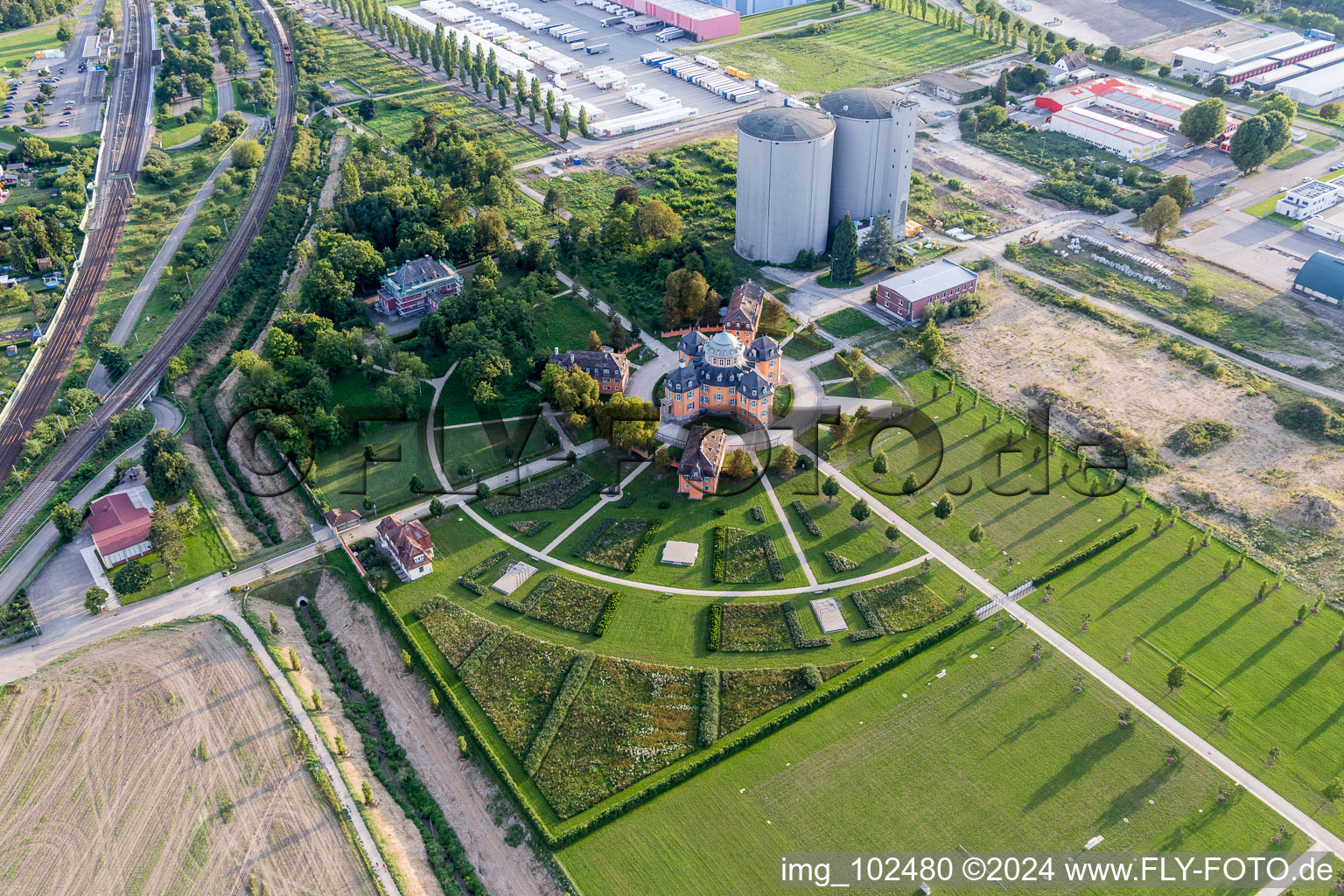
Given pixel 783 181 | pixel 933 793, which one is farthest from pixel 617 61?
pixel 933 793

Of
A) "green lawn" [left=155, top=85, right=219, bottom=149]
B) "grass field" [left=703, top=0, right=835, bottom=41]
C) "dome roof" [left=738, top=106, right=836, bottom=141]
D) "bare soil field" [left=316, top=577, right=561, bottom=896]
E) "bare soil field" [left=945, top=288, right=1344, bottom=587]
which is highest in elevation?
"dome roof" [left=738, top=106, right=836, bottom=141]

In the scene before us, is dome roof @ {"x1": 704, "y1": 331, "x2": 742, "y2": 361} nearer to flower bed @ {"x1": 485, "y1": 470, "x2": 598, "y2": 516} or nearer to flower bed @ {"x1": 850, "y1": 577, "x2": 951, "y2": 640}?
flower bed @ {"x1": 485, "y1": 470, "x2": 598, "y2": 516}

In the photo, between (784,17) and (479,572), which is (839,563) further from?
(784,17)

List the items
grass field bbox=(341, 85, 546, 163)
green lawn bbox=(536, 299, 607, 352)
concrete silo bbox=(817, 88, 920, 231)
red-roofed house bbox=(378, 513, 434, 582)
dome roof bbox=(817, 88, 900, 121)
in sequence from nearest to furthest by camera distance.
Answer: red-roofed house bbox=(378, 513, 434, 582) < green lawn bbox=(536, 299, 607, 352) < dome roof bbox=(817, 88, 900, 121) < concrete silo bbox=(817, 88, 920, 231) < grass field bbox=(341, 85, 546, 163)

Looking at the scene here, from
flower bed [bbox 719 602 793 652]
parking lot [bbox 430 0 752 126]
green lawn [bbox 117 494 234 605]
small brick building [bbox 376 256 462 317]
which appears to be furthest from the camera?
parking lot [bbox 430 0 752 126]

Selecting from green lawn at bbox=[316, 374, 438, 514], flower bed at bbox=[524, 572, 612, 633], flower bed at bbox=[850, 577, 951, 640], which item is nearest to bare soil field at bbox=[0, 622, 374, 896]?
green lawn at bbox=[316, 374, 438, 514]

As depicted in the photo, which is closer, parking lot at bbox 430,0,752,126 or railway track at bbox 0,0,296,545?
railway track at bbox 0,0,296,545

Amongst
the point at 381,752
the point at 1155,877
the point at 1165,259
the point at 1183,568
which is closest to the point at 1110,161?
the point at 1165,259

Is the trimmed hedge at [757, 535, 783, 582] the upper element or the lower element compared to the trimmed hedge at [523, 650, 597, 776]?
upper

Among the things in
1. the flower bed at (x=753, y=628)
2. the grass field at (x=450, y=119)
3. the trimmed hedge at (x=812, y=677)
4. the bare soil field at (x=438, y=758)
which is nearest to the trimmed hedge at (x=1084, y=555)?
the trimmed hedge at (x=812, y=677)

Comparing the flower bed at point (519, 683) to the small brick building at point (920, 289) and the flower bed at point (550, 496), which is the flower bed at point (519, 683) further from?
the small brick building at point (920, 289)
